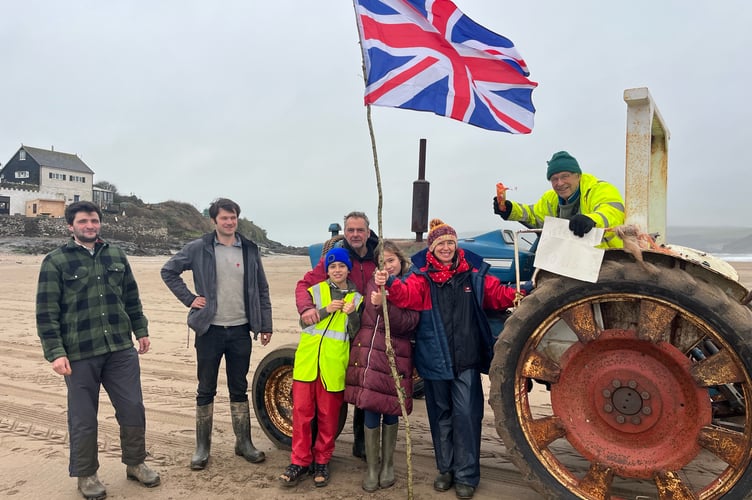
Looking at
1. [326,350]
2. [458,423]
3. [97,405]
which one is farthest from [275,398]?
[458,423]

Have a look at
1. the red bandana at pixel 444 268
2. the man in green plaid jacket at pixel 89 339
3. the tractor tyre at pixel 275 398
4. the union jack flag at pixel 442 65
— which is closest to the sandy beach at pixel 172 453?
the tractor tyre at pixel 275 398

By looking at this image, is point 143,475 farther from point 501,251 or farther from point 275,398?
point 501,251

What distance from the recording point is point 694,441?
101 inches

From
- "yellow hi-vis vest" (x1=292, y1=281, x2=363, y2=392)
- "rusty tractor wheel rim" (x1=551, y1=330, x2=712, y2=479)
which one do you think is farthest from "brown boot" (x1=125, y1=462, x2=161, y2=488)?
"rusty tractor wheel rim" (x1=551, y1=330, x2=712, y2=479)

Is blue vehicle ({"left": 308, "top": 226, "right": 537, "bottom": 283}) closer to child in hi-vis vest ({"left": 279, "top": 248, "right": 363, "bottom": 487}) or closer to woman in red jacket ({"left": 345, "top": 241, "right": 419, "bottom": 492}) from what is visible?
child in hi-vis vest ({"left": 279, "top": 248, "right": 363, "bottom": 487})

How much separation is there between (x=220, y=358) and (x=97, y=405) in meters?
0.82

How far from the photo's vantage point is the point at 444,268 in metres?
3.25

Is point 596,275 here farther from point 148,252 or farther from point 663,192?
point 148,252

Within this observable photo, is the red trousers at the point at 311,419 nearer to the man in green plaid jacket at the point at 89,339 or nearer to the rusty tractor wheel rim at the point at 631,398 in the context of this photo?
the man in green plaid jacket at the point at 89,339

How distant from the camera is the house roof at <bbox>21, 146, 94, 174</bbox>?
42625 mm

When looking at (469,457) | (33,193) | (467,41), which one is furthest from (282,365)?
(33,193)

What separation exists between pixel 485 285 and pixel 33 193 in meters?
44.9

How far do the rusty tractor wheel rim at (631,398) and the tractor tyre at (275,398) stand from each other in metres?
1.88

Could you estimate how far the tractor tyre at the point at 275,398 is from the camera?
3.93m
